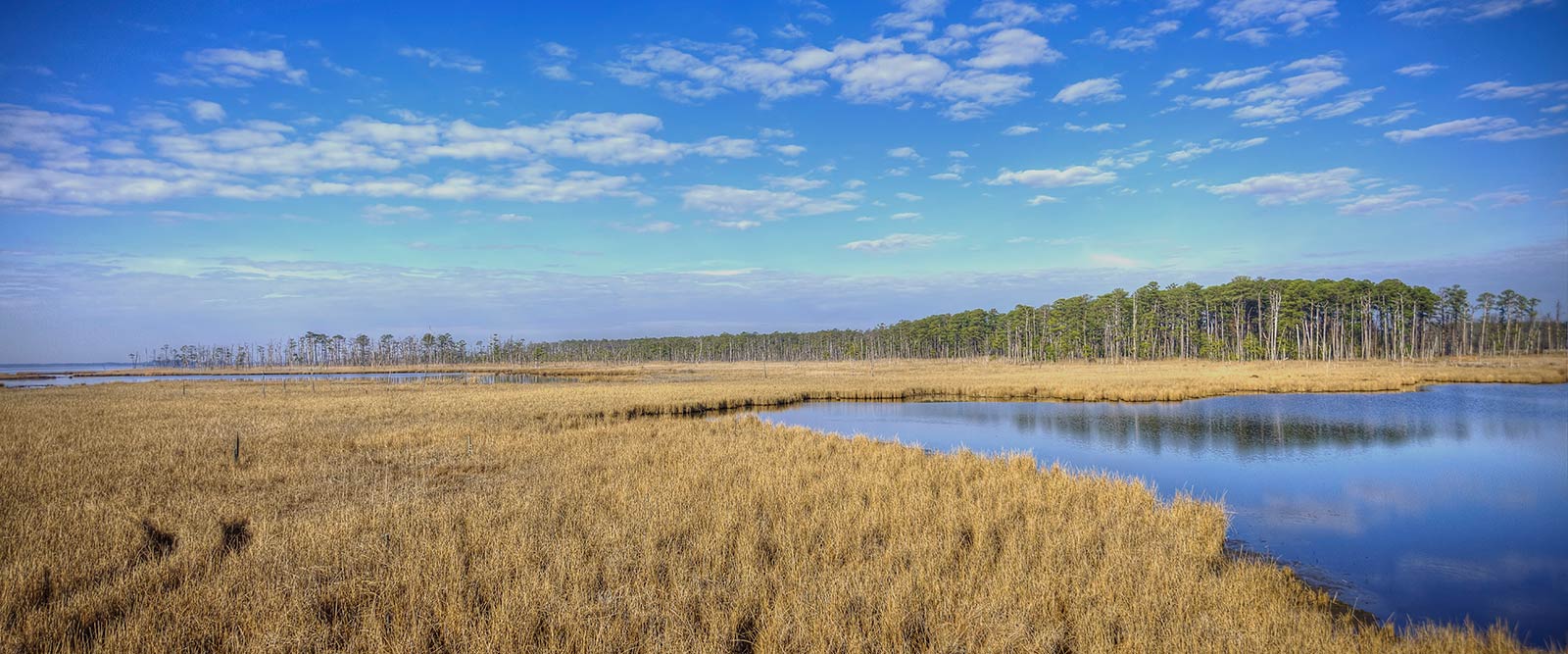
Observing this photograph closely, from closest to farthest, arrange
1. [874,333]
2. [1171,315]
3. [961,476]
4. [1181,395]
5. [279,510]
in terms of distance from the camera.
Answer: [279,510], [961,476], [1181,395], [1171,315], [874,333]

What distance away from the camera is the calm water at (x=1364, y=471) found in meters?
8.88

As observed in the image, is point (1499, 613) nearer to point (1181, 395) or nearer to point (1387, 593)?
point (1387, 593)

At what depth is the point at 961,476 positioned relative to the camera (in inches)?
518

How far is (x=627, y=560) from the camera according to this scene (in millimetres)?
7539

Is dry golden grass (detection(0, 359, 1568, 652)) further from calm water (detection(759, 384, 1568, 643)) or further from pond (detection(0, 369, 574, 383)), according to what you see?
pond (detection(0, 369, 574, 383))

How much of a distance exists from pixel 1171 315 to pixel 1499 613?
10221 cm

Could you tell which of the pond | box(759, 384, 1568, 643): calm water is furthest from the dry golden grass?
the pond

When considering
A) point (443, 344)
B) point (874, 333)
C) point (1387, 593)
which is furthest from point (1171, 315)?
point (443, 344)

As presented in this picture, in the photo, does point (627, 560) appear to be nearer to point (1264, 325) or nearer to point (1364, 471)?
point (1364, 471)

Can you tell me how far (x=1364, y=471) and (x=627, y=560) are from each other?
18.4 m

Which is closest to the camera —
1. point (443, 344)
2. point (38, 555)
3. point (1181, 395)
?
point (38, 555)

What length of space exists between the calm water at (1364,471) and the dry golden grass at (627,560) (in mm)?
1882

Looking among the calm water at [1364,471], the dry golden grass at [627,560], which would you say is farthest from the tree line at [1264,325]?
the dry golden grass at [627,560]

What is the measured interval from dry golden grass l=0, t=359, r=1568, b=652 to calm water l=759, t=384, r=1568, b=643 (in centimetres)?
188
